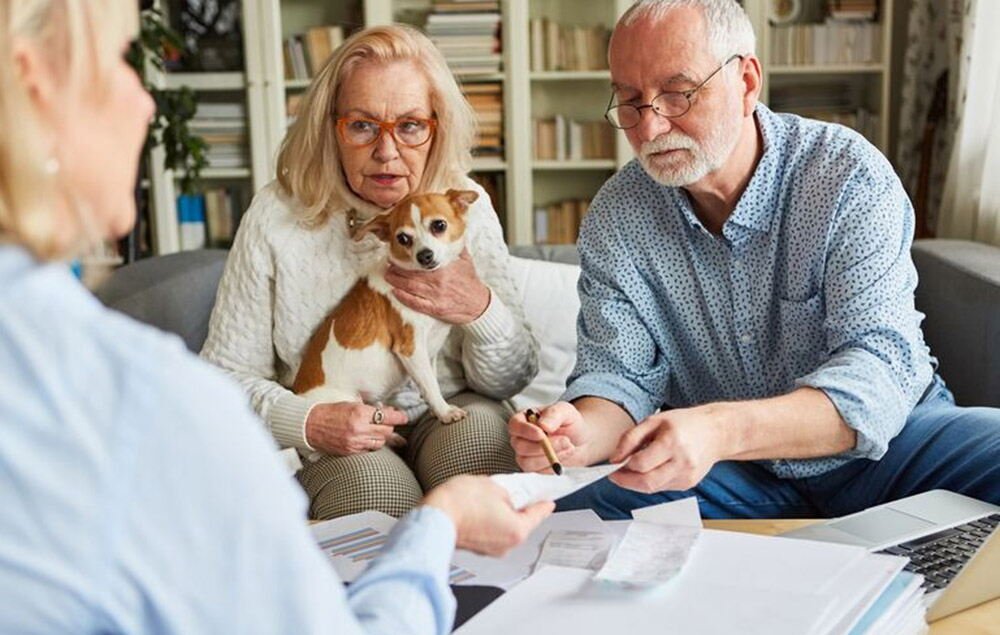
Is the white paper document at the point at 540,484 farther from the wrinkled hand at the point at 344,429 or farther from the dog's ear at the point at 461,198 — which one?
the dog's ear at the point at 461,198

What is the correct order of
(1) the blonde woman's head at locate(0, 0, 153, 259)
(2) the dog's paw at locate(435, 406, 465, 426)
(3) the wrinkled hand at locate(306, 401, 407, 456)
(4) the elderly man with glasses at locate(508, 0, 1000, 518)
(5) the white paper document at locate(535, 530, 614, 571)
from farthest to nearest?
1. (2) the dog's paw at locate(435, 406, 465, 426)
2. (3) the wrinkled hand at locate(306, 401, 407, 456)
3. (4) the elderly man with glasses at locate(508, 0, 1000, 518)
4. (5) the white paper document at locate(535, 530, 614, 571)
5. (1) the blonde woman's head at locate(0, 0, 153, 259)

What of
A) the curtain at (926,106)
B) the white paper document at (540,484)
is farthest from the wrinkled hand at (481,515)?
the curtain at (926,106)

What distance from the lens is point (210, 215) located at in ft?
14.6

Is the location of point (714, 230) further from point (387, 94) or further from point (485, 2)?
point (485, 2)

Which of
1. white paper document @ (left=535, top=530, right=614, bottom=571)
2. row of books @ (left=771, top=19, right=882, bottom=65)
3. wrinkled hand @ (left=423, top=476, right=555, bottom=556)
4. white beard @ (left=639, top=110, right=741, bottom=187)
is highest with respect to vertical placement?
row of books @ (left=771, top=19, right=882, bottom=65)

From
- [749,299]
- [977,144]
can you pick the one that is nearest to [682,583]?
[749,299]

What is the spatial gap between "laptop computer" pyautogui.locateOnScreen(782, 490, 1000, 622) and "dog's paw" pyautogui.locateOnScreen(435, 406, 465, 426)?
75 cm

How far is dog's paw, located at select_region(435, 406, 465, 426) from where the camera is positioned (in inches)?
73.3

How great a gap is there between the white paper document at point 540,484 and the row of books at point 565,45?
11.1ft

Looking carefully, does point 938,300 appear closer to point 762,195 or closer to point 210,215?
point 762,195

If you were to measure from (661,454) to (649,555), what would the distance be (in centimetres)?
19

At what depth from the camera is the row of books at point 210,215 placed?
439cm

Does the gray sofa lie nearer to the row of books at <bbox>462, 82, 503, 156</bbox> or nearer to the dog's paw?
the dog's paw

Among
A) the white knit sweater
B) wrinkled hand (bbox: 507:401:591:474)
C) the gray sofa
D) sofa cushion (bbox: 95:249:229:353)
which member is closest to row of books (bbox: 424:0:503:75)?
the gray sofa
